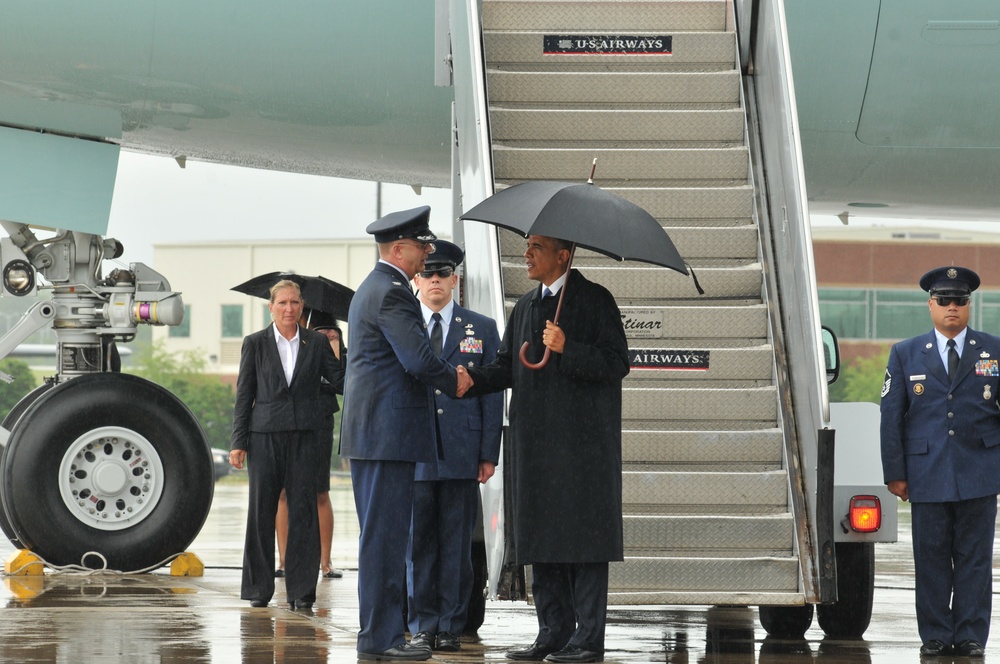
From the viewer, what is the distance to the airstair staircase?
5.95 meters

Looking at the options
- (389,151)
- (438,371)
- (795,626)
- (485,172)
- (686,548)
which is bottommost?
(795,626)

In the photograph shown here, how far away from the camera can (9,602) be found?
7.09m

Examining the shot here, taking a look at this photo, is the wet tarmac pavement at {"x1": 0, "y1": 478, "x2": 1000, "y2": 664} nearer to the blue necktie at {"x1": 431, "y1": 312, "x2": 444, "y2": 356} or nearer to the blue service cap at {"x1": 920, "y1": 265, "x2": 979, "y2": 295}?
the blue necktie at {"x1": 431, "y1": 312, "x2": 444, "y2": 356}

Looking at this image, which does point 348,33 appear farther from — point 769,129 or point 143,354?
point 143,354

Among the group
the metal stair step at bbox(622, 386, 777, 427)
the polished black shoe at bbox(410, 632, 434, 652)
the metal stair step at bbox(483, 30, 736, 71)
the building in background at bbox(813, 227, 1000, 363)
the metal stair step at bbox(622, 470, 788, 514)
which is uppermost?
the building in background at bbox(813, 227, 1000, 363)

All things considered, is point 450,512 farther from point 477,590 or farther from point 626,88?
point 626,88

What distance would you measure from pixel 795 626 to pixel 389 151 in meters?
4.06

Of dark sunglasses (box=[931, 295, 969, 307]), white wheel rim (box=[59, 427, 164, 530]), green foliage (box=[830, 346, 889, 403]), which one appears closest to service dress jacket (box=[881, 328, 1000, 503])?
dark sunglasses (box=[931, 295, 969, 307])

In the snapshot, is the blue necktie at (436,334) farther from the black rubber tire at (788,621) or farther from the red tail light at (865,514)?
the black rubber tire at (788,621)

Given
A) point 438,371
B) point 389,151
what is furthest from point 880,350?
point 438,371

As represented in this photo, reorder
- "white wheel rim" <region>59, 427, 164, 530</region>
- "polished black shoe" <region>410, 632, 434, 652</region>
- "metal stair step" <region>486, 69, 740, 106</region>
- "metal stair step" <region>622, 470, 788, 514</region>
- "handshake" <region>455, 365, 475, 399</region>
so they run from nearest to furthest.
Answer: "handshake" <region>455, 365, 475, 399</region> < "polished black shoe" <region>410, 632, 434, 652</region> < "metal stair step" <region>622, 470, 788, 514</region> < "metal stair step" <region>486, 69, 740, 106</region> < "white wheel rim" <region>59, 427, 164, 530</region>

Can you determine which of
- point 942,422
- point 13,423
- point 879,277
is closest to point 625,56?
point 942,422

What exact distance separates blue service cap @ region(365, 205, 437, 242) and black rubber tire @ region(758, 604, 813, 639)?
8.42 feet

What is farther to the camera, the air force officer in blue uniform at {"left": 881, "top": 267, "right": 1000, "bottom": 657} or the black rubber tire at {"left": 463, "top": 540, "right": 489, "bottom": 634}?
the black rubber tire at {"left": 463, "top": 540, "right": 489, "bottom": 634}
